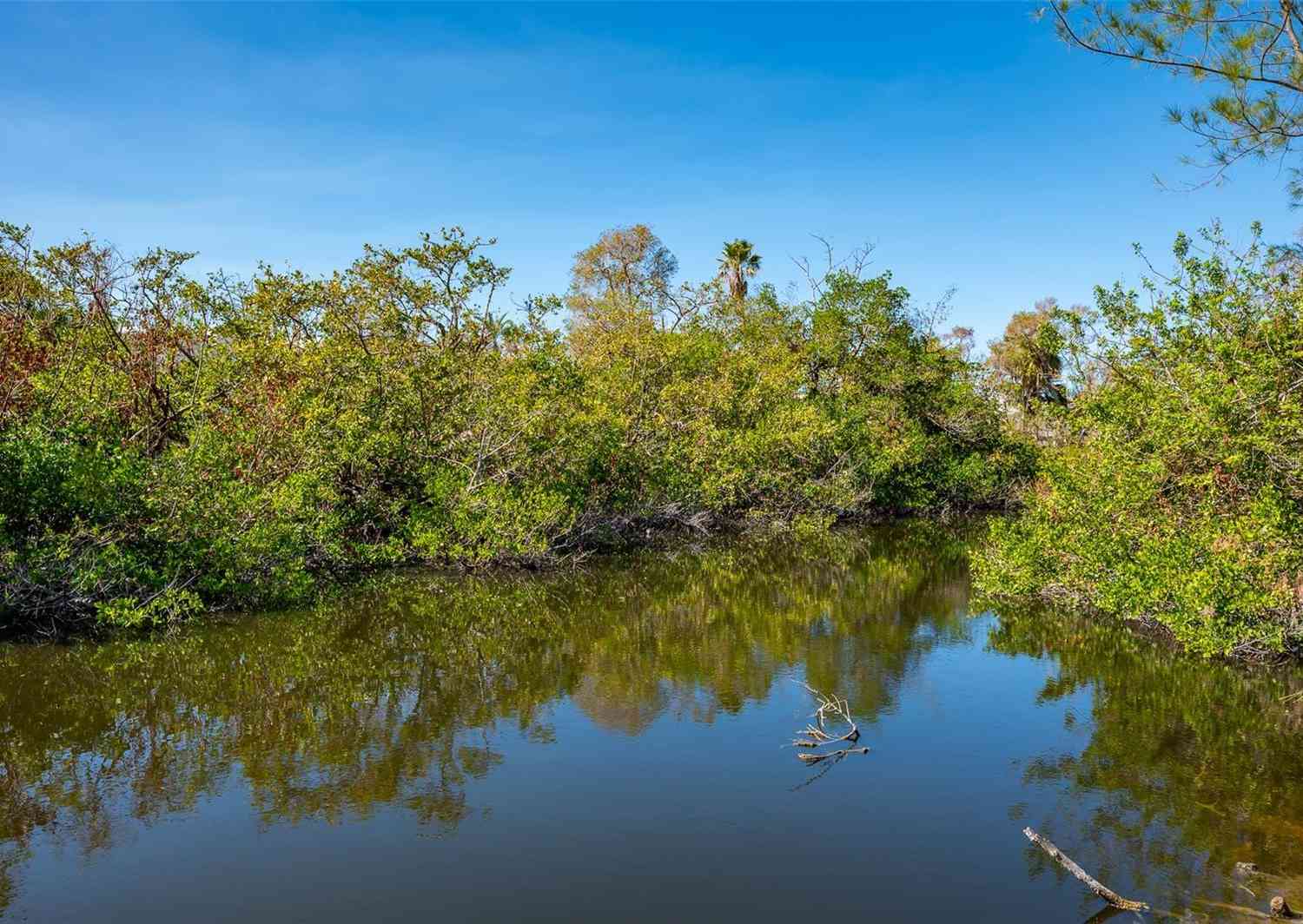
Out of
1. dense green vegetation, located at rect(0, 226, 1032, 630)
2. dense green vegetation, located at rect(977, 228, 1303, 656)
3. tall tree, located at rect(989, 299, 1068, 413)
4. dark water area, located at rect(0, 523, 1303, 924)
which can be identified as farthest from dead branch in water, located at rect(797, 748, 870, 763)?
tall tree, located at rect(989, 299, 1068, 413)

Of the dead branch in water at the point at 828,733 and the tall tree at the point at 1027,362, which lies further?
the tall tree at the point at 1027,362

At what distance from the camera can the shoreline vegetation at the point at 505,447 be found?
11.6 metres

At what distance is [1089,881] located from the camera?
6488mm

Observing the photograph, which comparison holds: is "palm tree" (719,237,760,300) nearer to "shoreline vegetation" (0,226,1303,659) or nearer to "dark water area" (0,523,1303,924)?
"shoreline vegetation" (0,226,1303,659)

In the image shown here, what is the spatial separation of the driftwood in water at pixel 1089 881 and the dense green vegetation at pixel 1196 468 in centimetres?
536

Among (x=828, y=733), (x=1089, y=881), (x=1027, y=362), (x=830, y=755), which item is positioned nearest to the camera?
(x=1089, y=881)

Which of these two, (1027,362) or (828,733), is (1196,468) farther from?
(1027,362)

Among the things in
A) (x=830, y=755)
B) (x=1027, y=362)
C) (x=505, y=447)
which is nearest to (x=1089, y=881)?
(x=830, y=755)

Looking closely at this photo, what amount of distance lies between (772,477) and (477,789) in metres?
20.0

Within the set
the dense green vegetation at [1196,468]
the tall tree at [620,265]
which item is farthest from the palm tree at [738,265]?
the dense green vegetation at [1196,468]

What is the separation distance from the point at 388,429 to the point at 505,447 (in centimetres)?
250

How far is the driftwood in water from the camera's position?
6.35 metres

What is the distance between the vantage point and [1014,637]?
582 inches

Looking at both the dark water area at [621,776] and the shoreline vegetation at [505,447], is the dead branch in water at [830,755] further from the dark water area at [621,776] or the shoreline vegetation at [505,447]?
the shoreline vegetation at [505,447]
